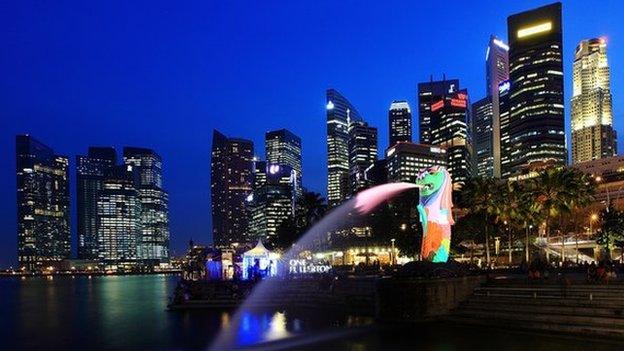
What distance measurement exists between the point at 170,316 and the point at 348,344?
26286 mm

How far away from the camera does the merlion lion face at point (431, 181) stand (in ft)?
139

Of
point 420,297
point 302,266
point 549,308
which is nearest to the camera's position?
point 549,308

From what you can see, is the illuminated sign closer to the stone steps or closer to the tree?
the tree

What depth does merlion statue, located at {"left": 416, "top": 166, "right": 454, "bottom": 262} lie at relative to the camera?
41.9m

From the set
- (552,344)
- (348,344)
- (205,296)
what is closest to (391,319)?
(348,344)

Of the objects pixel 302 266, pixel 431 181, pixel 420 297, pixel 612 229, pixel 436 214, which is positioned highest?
pixel 431 181

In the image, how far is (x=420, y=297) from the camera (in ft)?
117

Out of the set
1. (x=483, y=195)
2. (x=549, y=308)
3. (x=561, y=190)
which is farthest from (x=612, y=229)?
(x=549, y=308)

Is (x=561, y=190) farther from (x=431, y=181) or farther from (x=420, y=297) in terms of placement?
(x=420, y=297)

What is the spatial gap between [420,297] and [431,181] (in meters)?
9.91

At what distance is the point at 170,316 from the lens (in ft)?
168

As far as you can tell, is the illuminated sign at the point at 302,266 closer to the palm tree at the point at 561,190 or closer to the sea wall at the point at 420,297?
the palm tree at the point at 561,190

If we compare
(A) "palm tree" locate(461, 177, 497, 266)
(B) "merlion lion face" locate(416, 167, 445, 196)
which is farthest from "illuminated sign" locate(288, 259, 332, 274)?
(B) "merlion lion face" locate(416, 167, 445, 196)

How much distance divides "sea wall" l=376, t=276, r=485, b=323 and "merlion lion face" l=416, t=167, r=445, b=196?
7.61m
